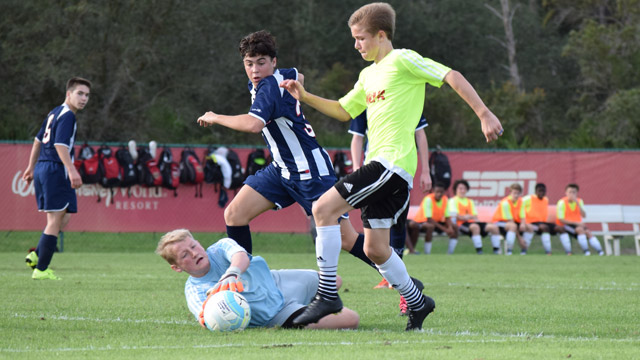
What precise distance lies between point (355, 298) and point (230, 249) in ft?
A: 8.30

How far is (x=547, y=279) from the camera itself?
1081cm

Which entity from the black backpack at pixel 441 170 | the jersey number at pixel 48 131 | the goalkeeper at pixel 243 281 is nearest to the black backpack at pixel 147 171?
the black backpack at pixel 441 170

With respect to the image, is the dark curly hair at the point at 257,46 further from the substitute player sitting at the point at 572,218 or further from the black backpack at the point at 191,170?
the substitute player sitting at the point at 572,218

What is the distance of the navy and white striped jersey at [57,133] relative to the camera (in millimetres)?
10023

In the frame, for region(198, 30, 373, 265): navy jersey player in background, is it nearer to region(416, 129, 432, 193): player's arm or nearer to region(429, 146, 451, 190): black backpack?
region(416, 129, 432, 193): player's arm

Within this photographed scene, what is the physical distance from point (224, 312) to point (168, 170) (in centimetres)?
1257

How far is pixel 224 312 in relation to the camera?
546cm

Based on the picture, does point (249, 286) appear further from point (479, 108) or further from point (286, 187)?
point (479, 108)

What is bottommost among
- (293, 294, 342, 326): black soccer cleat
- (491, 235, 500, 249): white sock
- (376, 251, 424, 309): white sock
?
(491, 235, 500, 249): white sock

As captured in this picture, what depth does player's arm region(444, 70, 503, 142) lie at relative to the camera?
509 cm

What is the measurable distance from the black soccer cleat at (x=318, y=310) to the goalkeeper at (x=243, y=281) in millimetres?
57

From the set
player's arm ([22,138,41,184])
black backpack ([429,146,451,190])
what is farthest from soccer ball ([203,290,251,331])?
black backpack ([429,146,451,190])

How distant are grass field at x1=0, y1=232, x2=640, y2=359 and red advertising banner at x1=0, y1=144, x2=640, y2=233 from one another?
5.16 metres

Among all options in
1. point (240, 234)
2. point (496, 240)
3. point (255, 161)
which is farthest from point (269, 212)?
point (240, 234)
